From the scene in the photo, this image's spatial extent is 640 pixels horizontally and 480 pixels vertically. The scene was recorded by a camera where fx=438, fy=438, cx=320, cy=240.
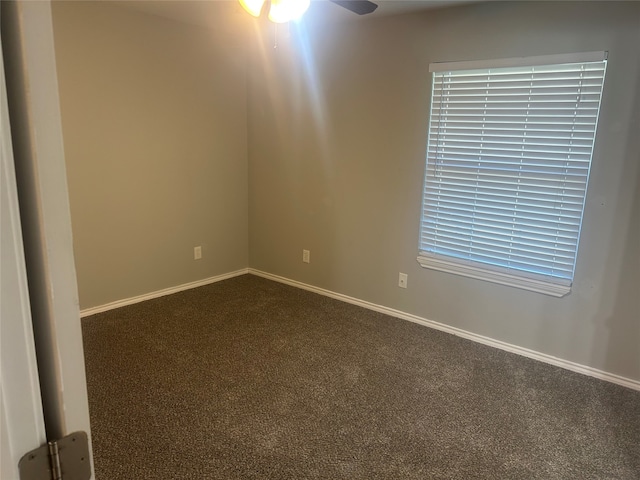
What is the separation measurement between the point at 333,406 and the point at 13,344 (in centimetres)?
201

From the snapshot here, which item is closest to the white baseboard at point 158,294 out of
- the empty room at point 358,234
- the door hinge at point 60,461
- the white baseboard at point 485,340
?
the empty room at point 358,234

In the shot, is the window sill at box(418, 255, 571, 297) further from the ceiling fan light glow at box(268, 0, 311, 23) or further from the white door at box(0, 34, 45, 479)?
the white door at box(0, 34, 45, 479)

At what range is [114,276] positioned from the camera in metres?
3.49

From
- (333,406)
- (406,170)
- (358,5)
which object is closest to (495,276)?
(406,170)

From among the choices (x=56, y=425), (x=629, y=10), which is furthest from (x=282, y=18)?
(x=56, y=425)

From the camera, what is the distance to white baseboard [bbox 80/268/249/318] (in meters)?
3.41

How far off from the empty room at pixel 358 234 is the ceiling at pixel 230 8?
3 centimetres

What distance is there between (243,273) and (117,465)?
2.68m

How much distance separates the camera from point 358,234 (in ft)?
11.9

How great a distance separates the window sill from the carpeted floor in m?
0.47

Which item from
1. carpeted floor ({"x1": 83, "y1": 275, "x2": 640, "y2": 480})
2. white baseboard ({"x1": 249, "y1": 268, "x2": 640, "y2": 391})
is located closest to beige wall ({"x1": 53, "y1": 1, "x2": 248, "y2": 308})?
carpeted floor ({"x1": 83, "y1": 275, "x2": 640, "y2": 480})

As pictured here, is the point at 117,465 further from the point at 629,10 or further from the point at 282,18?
the point at 629,10

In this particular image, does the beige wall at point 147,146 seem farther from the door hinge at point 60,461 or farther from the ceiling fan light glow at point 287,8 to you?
the door hinge at point 60,461

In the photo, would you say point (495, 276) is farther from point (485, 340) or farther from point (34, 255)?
point (34, 255)
